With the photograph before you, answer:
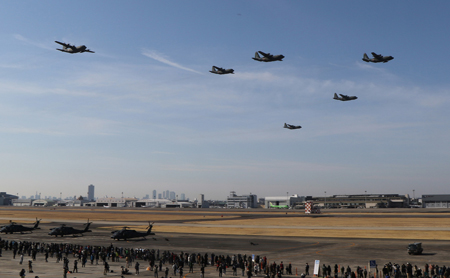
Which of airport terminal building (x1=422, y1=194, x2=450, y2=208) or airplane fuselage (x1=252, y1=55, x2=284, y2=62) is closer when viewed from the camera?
airplane fuselage (x1=252, y1=55, x2=284, y2=62)

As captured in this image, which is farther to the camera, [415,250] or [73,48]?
[73,48]

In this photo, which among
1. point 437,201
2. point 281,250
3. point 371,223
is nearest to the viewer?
point 281,250

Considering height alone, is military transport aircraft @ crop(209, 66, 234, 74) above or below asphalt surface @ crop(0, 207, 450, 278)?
above

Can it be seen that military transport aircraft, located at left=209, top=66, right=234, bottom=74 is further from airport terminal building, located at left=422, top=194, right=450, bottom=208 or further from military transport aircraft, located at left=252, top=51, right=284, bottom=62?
airport terminal building, located at left=422, top=194, right=450, bottom=208

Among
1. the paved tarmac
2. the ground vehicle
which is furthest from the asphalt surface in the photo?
the ground vehicle

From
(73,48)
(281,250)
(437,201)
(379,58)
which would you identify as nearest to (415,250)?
(281,250)

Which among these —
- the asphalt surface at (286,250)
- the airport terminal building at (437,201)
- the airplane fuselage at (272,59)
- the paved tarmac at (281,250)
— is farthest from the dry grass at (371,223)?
the airport terminal building at (437,201)

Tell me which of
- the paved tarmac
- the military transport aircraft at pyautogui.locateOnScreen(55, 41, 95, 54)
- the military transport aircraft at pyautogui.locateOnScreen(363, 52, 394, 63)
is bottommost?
the paved tarmac

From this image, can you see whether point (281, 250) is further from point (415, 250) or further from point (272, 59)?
point (272, 59)

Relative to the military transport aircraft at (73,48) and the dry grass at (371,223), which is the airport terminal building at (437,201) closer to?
the dry grass at (371,223)

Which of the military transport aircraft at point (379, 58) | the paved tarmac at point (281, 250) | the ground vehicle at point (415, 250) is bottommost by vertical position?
the paved tarmac at point (281, 250)

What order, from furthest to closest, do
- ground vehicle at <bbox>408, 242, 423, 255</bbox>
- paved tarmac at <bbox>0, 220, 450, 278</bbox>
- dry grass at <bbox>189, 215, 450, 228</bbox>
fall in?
dry grass at <bbox>189, 215, 450, 228</bbox>
ground vehicle at <bbox>408, 242, 423, 255</bbox>
paved tarmac at <bbox>0, 220, 450, 278</bbox>

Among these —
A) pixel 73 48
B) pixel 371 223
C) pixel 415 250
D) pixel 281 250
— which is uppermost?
pixel 73 48
